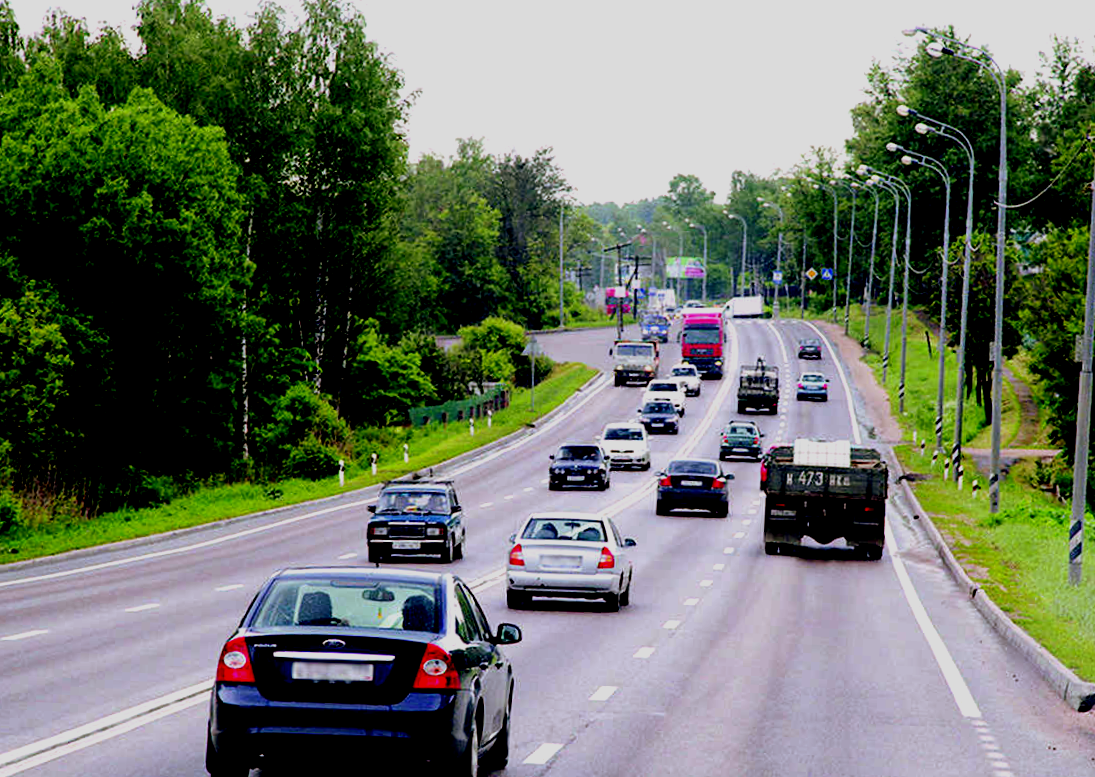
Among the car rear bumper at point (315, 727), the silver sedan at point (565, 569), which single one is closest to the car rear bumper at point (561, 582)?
the silver sedan at point (565, 569)

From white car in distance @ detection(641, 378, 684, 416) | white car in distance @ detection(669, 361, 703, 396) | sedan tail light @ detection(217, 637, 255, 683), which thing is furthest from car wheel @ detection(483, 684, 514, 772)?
white car in distance @ detection(669, 361, 703, 396)

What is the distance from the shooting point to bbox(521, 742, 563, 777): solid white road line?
1189 cm

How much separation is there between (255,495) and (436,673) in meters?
41.9

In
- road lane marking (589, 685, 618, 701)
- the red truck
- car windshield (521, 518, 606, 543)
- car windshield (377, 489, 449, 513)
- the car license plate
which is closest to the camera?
the car license plate

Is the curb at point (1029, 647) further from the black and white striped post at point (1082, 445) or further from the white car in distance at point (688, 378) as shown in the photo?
the white car in distance at point (688, 378)

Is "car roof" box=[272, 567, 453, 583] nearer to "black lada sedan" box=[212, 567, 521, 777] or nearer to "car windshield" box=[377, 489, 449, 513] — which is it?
"black lada sedan" box=[212, 567, 521, 777]

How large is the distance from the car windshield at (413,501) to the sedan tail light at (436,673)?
22.7 metres

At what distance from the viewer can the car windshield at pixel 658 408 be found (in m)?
74.6

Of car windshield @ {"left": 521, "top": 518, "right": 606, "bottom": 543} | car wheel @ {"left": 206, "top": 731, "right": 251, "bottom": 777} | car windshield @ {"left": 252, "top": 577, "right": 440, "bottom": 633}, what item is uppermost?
car windshield @ {"left": 252, "top": 577, "right": 440, "bottom": 633}

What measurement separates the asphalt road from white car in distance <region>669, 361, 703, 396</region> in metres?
51.9

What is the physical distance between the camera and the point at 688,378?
301 ft

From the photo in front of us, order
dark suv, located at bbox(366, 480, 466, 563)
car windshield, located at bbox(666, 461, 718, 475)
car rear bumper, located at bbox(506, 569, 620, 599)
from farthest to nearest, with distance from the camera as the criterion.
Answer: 1. car windshield, located at bbox(666, 461, 718, 475)
2. dark suv, located at bbox(366, 480, 466, 563)
3. car rear bumper, located at bbox(506, 569, 620, 599)

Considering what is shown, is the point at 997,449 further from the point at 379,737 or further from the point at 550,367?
the point at 550,367

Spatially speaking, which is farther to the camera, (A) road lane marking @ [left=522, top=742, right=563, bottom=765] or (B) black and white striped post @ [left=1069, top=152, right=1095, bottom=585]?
(B) black and white striped post @ [left=1069, top=152, right=1095, bottom=585]
